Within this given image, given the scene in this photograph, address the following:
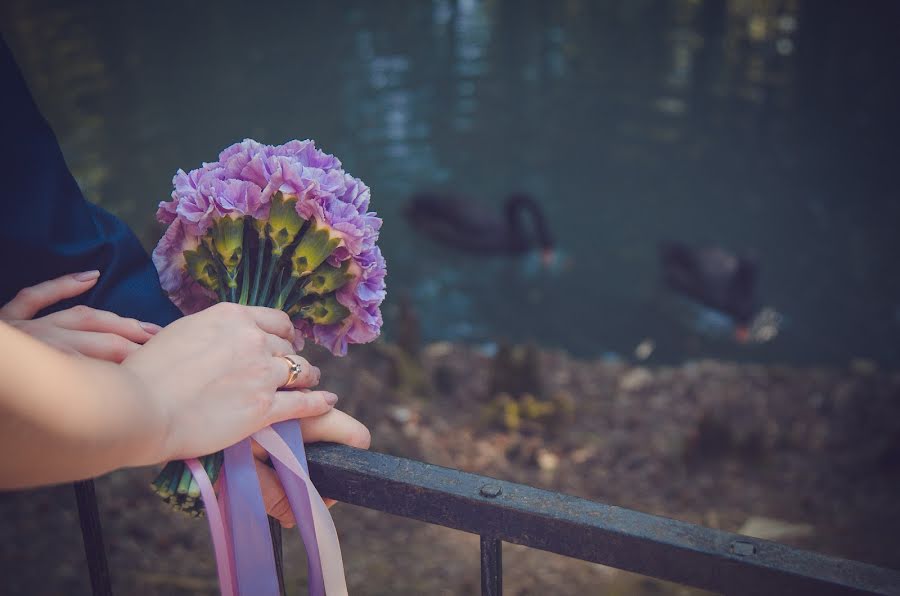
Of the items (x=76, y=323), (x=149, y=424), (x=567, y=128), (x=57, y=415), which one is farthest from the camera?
(x=567, y=128)

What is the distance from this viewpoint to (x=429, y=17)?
13.6 m

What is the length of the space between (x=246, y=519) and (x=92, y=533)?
1.11ft

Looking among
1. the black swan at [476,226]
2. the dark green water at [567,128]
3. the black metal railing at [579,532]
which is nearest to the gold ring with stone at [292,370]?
the black metal railing at [579,532]

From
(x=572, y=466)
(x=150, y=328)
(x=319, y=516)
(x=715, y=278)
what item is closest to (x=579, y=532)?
(x=319, y=516)

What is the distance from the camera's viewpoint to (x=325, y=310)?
5.10 feet

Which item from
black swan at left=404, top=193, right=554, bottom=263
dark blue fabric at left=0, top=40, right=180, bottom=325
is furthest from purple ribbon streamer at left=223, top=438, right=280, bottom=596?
black swan at left=404, top=193, right=554, bottom=263

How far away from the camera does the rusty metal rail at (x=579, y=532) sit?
1.04 meters

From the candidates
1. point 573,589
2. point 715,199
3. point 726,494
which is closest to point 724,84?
point 715,199

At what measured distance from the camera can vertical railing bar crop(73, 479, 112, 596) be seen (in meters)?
1.47

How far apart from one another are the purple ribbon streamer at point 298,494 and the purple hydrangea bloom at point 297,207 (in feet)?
0.78

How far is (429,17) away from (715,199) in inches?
241

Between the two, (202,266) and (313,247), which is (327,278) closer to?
(313,247)

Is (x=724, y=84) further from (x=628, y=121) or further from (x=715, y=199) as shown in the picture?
(x=715, y=199)

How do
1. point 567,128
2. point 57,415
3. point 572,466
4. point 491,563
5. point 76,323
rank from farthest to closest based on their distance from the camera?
point 567,128
point 572,466
point 76,323
point 491,563
point 57,415
